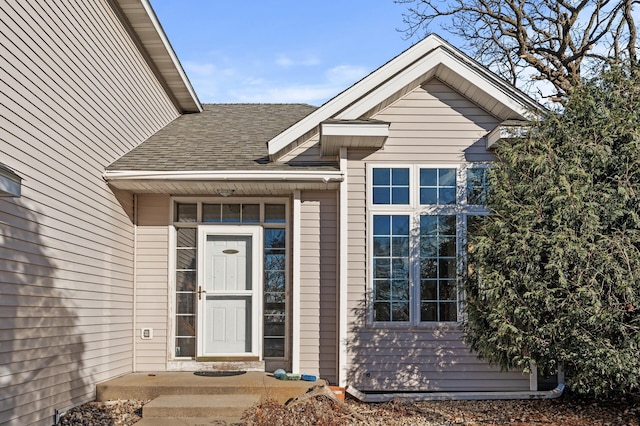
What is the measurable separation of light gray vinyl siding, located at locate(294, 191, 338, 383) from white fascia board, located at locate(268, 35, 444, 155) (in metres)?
0.90

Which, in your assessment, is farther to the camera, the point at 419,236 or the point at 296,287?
the point at 296,287

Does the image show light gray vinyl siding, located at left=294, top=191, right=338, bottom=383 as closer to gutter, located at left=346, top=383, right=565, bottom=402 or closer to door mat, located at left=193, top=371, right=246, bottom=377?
gutter, located at left=346, top=383, right=565, bottom=402

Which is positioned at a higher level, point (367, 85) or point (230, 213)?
point (367, 85)

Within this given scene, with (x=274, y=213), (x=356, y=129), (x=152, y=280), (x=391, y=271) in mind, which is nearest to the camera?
(x=356, y=129)

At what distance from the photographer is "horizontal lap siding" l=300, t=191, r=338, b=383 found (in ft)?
24.8

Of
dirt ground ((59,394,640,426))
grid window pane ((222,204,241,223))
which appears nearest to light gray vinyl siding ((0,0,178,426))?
dirt ground ((59,394,640,426))

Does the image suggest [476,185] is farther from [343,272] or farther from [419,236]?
[343,272]

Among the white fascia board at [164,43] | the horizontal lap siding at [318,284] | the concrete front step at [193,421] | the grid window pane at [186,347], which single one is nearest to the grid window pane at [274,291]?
the horizontal lap siding at [318,284]

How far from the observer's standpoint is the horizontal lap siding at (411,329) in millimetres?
7355

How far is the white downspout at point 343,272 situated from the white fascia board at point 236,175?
16 centimetres

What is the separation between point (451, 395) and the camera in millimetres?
7188

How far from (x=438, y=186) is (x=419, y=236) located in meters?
0.66

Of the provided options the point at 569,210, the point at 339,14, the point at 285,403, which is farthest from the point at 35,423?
the point at 339,14

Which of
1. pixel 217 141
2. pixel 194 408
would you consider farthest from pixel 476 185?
pixel 194 408
